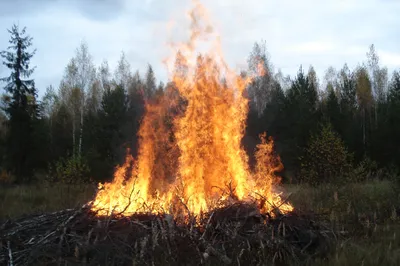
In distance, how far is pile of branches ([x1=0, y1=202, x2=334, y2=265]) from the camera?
6727 mm

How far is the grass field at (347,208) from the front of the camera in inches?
264

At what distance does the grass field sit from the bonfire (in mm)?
888

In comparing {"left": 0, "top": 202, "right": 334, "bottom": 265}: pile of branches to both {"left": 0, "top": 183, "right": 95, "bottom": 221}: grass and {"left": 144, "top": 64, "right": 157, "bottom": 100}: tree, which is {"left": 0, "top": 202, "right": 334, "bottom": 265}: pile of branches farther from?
{"left": 144, "top": 64, "right": 157, "bottom": 100}: tree

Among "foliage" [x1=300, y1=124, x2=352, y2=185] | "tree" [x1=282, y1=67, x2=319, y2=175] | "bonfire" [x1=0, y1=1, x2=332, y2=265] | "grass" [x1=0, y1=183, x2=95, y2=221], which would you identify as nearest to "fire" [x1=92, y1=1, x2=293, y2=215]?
Result: "bonfire" [x1=0, y1=1, x2=332, y2=265]

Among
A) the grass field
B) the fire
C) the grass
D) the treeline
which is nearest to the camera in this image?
the grass field

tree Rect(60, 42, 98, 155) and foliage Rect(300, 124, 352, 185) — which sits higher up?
tree Rect(60, 42, 98, 155)

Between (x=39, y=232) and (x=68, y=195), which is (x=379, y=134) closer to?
(x=68, y=195)

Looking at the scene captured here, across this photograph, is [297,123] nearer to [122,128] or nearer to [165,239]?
[122,128]

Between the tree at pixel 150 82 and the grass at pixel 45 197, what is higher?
the tree at pixel 150 82

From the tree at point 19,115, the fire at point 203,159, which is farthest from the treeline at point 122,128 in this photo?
A: the fire at point 203,159

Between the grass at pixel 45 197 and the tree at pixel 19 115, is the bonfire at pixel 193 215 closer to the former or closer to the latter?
the grass at pixel 45 197

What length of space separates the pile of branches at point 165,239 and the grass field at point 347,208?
701 mm

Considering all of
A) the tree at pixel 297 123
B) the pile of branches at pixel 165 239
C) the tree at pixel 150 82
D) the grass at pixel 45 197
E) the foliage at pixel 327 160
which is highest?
the tree at pixel 150 82

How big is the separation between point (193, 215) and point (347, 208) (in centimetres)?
559
